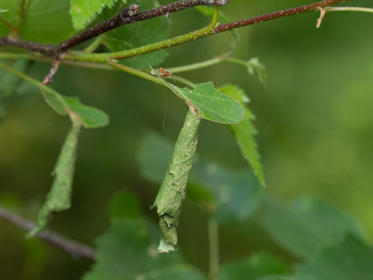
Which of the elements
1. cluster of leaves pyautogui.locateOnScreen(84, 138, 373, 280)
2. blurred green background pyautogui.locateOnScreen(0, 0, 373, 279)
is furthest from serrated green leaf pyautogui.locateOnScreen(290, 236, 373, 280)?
blurred green background pyautogui.locateOnScreen(0, 0, 373, 279)

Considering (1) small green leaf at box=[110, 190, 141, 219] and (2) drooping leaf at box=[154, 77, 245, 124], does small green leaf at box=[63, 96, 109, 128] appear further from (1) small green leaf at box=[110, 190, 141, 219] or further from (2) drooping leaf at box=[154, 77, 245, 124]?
(1) small green leaf at box=[110, 190, 141, 219]

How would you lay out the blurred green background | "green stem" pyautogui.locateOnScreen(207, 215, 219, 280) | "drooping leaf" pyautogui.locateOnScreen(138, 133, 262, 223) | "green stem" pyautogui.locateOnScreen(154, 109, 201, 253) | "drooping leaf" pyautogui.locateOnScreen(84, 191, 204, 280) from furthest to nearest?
the blurred green background < "drooping leaf" pyautogui.locateOnScreen(138, 133, 262, 223) < "green stem" pyautogui.locateOnScreen(207, 215, 219, 280) < "drooping leaf" pyautogui.locateOnScreen(84, 191, 204, 280) < "green stem" pyautogui.locateOnScreen(154, 109, 201, 253)

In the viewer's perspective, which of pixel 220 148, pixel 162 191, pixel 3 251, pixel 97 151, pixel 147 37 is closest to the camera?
pixel 162 191

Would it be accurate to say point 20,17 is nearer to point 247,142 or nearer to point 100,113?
point 100,113

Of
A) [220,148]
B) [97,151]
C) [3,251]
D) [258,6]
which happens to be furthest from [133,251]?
[258,6]

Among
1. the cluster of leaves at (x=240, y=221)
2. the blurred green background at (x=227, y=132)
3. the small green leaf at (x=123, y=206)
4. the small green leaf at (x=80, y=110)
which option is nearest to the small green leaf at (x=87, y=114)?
the small green leaf at (x=80, y=110)

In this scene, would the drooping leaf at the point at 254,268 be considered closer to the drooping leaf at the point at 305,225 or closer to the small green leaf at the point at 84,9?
the drooping leaf at the point at 305,225

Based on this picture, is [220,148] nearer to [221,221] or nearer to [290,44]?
[290,44]

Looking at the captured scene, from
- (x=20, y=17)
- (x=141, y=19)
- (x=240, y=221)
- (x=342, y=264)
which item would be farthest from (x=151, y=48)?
(x=240, y=221)
